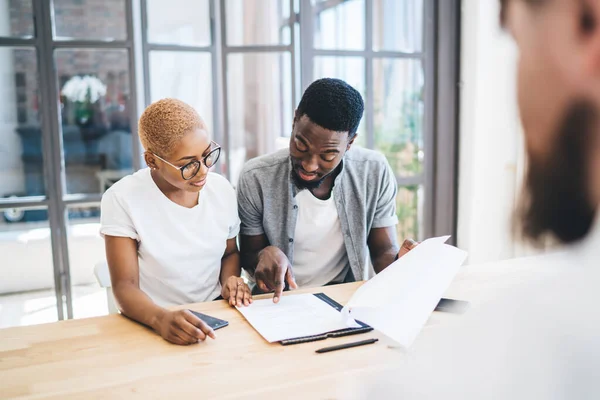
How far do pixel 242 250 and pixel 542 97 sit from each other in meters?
1.66

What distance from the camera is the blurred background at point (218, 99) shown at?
2.56m

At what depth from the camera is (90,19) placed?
2873 mm

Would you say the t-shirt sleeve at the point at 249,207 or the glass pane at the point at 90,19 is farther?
the glass pane at the point at 90,19

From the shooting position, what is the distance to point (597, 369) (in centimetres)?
35

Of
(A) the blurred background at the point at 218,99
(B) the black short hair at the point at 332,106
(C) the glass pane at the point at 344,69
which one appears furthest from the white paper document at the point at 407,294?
(C) the glass pane at the point at 344,69

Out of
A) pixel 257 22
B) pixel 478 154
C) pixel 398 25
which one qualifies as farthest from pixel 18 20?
pixel 478 154

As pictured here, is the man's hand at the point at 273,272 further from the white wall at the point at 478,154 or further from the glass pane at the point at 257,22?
the white wall at the point at 478,154

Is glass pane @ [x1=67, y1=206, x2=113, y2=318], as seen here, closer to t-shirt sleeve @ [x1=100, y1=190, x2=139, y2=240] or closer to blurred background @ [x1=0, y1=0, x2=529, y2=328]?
blurred background @ [x1=0, y1=0, x2=529, y2=328]

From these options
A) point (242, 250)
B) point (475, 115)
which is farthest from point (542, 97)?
point (475, 115)

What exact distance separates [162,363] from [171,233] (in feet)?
1.90

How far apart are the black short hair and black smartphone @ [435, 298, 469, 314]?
2.06 feet

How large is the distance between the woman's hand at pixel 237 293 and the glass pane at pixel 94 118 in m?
1.55

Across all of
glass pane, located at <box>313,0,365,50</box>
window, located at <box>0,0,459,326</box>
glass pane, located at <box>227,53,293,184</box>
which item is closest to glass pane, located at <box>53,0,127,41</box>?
window, located at <box>0,0,459,326</box>

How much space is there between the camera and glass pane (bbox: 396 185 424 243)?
10.5ft
